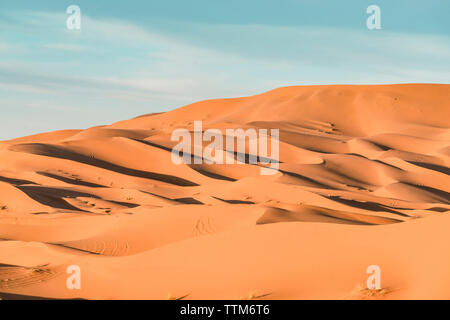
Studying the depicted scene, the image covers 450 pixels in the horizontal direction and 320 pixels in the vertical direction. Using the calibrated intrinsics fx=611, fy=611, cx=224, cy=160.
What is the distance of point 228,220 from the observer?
1118cm

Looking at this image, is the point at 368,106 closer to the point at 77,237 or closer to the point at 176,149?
the point at 176,149

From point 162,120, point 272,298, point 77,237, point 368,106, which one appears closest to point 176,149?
point 77,237

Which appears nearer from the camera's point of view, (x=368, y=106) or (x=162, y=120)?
(x=368, y=106)

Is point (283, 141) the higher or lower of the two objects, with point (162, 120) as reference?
lower

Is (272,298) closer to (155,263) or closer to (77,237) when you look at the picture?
(155,263)

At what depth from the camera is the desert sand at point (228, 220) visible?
6.12 metres

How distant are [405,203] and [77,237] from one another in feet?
31.0

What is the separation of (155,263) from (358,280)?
A: 2.58 meters

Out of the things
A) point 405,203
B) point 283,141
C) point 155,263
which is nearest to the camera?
point 155,263

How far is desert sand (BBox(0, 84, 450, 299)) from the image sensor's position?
241 inches
